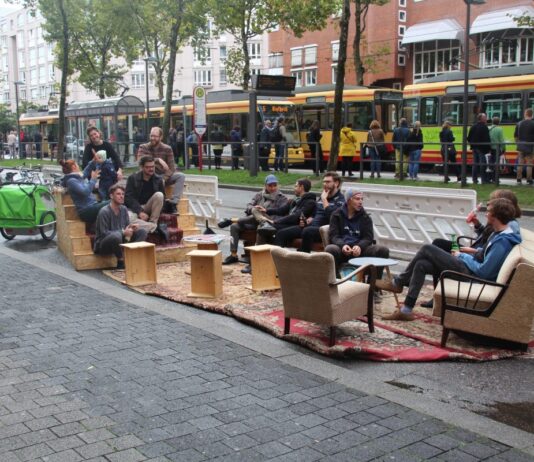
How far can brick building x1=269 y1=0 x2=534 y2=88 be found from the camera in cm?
4481

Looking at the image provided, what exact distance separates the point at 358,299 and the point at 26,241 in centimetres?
891

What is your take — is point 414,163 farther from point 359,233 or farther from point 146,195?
point 359,233

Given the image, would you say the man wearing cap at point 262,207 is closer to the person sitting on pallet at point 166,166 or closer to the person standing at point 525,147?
the person sitting on pallet at point 166,166

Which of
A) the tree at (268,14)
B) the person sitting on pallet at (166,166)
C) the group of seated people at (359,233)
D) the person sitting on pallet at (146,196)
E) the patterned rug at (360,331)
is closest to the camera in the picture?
the patterned rug at (360,331)

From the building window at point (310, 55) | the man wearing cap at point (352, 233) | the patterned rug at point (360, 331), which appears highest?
the building window at point (310, 55)

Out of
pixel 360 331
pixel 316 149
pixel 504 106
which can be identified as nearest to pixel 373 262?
pixel 360 331

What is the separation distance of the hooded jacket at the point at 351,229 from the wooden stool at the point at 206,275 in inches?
55.4

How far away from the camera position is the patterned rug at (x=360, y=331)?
19.8ft

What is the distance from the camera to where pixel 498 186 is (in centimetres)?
1950

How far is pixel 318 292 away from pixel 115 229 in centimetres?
484

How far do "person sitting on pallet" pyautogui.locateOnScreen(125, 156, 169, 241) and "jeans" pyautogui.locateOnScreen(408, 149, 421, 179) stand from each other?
37.6 feet

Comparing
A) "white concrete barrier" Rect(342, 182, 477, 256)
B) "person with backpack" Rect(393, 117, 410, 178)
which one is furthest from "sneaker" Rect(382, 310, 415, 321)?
"person with backpack" Rect(393, 117, 410, 178)

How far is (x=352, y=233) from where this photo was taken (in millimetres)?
8047

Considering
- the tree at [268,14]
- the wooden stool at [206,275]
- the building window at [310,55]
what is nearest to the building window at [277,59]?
the building window at [310,55]
